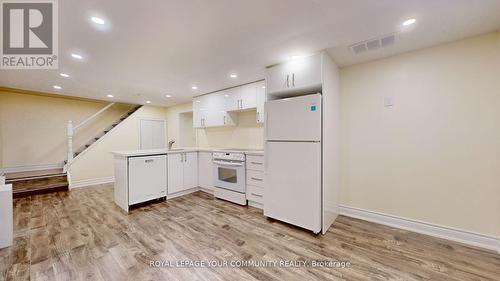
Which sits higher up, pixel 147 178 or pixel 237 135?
pixel 237 135

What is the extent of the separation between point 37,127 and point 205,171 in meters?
4.92

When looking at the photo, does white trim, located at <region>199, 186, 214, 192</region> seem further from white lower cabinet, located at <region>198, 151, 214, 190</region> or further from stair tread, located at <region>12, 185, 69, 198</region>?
stair tread, located at <region>12, 185, 69, 198</region>

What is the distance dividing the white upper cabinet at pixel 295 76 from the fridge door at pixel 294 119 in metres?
0.20

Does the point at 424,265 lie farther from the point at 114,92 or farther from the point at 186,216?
the point at 114,92

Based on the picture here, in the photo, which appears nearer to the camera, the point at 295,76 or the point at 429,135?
the point at 429,135

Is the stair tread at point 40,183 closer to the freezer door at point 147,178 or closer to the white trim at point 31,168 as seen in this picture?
the white trim at point 31,168

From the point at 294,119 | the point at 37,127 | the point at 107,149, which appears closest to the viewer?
the point at 294,119

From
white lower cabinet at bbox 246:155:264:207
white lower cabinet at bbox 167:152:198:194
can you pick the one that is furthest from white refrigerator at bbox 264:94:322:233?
white lower cabinet at bbox 167:152:198:194

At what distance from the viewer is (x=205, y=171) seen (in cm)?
403

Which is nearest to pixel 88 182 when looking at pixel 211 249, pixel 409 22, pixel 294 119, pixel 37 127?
pixel 37 127

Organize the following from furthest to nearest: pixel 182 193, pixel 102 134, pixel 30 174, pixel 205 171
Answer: pixel 102 134 < pixel 30 174 < pixel 205 171 < pixel 182 193

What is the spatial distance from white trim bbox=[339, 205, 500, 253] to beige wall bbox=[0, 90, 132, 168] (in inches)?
292

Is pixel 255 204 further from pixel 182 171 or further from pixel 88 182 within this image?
pixel 88 182

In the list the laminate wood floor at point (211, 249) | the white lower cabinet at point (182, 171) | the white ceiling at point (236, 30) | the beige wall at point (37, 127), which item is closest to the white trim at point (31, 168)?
the beige wall at point (37, 127)
